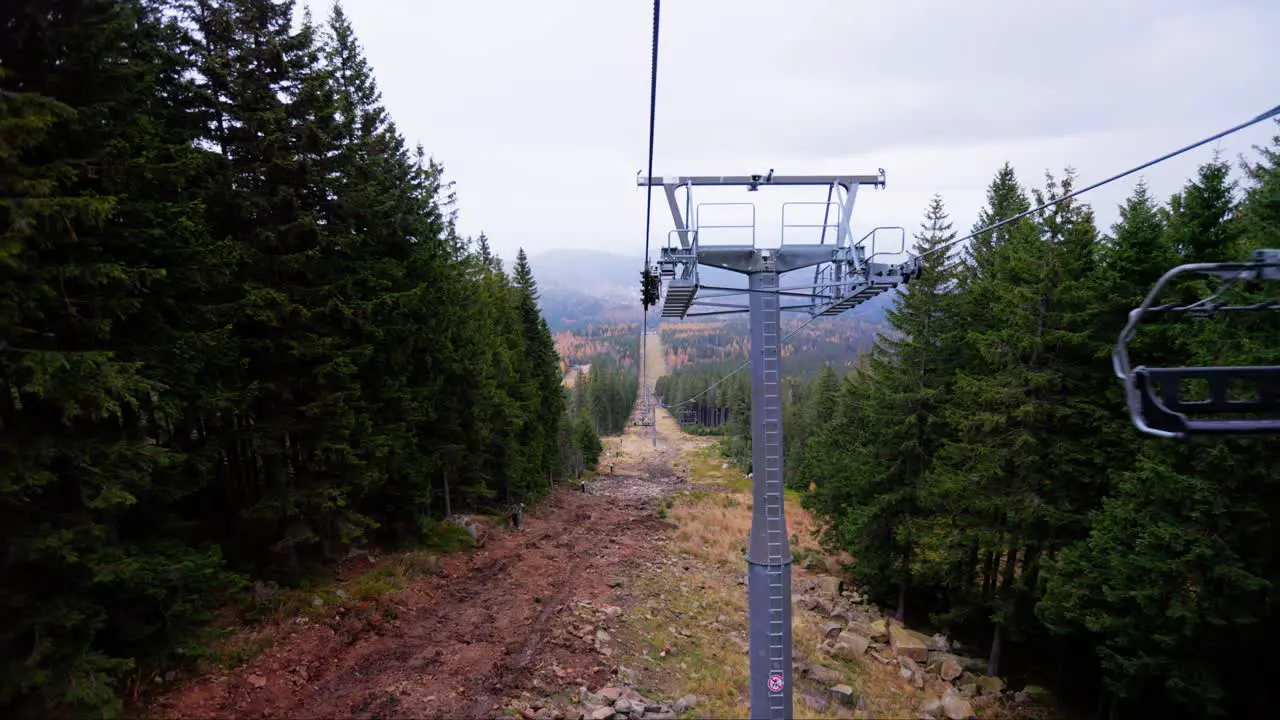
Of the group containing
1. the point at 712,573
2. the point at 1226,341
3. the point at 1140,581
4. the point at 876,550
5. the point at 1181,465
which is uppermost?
the point at 1226,341

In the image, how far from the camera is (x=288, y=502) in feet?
39.9

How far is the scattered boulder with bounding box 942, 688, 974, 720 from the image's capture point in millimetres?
12742

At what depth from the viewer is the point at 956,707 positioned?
42.8ft

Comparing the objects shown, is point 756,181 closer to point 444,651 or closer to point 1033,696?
point 444,651

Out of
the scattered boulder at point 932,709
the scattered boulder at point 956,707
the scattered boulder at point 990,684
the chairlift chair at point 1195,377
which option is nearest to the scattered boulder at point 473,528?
the scattered boulder at point 932,709

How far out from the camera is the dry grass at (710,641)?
1175cm

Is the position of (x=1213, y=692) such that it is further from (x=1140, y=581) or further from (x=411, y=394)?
(x=411, y=394)

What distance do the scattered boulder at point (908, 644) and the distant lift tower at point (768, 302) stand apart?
417 inches

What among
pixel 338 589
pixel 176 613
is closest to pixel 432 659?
pixel 338 589

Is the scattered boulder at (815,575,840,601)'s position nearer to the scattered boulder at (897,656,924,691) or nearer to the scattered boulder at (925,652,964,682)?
the scattered boulder at (925,652,964,682)

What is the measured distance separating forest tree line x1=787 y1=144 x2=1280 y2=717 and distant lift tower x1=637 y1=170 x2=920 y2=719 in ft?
23.2

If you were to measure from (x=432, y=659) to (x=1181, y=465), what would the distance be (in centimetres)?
1533

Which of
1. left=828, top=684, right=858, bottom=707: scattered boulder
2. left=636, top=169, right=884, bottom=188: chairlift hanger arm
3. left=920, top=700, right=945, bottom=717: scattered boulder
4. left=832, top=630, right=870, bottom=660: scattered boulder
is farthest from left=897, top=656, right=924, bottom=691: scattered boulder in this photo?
left=636, top=169, right=884, bottom=188: chairlift hanger arm

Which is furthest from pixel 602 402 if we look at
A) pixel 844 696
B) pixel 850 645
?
pixel 844 696
